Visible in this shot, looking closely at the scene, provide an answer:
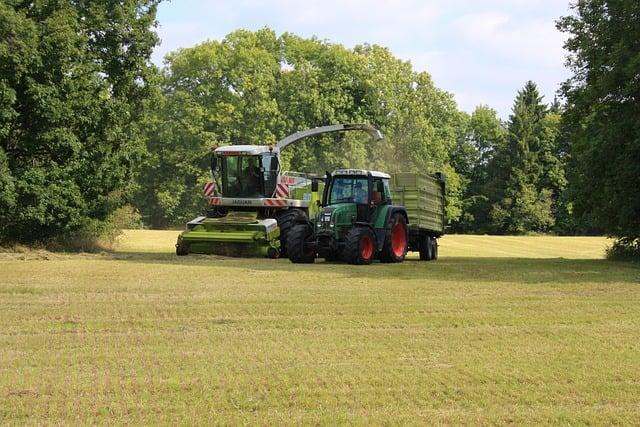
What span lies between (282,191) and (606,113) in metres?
9.38

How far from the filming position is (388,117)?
205 feet

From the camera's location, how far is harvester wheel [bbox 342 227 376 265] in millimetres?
19484

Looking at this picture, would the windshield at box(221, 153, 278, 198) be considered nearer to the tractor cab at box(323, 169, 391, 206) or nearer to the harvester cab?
the harvester cab

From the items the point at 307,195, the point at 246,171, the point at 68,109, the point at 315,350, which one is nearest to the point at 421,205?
the point at 307,195

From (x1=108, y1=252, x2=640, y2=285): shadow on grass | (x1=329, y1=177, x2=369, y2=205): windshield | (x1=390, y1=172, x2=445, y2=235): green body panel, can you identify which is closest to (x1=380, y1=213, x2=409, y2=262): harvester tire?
(x1=108, y1=252, x2=640, y2=285): shadow on grass

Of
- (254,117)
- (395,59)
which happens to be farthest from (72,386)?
(395,59)

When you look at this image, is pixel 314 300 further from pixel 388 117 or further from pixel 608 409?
pixel 388 117

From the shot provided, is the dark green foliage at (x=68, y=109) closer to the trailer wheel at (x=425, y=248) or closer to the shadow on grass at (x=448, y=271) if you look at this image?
the shadow on grass at (x=448, y=271)

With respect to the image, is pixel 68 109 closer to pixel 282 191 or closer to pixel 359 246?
pixel 282 191

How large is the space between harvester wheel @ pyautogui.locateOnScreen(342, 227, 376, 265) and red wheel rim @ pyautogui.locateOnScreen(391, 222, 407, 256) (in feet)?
5.31

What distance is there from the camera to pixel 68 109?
2352 centimetres

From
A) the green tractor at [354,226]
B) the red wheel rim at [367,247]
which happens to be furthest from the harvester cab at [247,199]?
the red wheel rim at [367,247]

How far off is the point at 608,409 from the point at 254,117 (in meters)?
54.0

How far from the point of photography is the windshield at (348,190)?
20562mm
